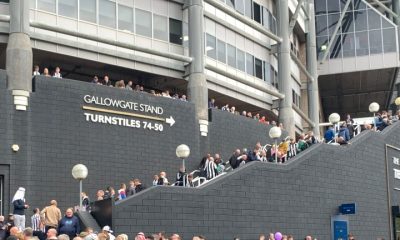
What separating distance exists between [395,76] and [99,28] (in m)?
33.4

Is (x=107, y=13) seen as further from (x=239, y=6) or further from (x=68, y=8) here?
(x=239, y=6)

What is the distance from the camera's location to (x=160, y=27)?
33094 mm

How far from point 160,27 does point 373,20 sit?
2739cm

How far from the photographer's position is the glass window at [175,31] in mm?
33656

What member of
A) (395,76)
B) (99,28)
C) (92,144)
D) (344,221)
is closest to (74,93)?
(92,144)

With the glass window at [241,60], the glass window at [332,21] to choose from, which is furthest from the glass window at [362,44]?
the glass window at [241,60]

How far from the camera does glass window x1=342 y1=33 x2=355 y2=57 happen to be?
5550 cm

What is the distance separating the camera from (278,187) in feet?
85.8

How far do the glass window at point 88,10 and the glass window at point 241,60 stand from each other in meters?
10.9

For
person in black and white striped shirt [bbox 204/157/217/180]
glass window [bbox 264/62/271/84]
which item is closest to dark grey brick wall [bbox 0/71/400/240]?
person in black and white striped shirt [bbox 204/157/217/180]

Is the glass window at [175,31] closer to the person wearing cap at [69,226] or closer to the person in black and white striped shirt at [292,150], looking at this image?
the person in black and white striped shirt at [292,150]

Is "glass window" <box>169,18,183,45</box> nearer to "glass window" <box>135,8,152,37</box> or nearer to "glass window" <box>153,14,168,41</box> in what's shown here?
"glass window" <box>153,14,168,41</box>

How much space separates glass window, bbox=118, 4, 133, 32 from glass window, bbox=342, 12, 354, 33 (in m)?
28.9

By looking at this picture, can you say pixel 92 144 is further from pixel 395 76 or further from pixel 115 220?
pixel 395 76
